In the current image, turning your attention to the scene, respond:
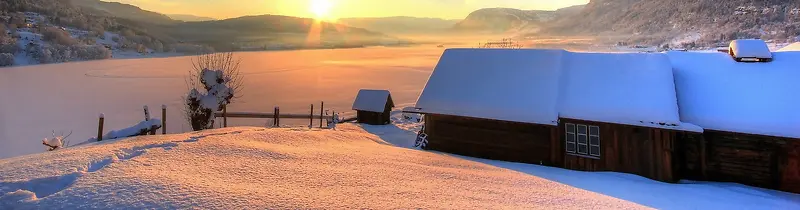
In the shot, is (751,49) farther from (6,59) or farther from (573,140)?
(6,59)

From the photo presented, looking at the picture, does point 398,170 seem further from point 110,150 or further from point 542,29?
point 542,29

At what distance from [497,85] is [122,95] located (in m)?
36.9

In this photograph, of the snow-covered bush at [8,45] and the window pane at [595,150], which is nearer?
the window pane at [595,150]

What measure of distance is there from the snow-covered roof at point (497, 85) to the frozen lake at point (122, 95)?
13.4 m

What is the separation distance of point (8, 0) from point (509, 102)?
14162 cm

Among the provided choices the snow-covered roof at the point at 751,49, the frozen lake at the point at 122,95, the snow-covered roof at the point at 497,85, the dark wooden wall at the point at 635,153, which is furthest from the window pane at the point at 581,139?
the frozen lake at the point at 122,95

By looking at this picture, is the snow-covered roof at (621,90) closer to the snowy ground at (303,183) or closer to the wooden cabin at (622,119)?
the wooden cabin at (622,119)

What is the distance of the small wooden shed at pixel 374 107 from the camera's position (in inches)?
935

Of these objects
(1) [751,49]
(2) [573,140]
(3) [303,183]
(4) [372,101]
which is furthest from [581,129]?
(4) [372,101]

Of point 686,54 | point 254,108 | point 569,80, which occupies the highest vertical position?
point 686,54

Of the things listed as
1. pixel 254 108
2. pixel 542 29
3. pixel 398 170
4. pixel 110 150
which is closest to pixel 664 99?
pixel 398 170

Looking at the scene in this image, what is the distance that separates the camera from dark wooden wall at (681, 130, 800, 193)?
1106 centimetres

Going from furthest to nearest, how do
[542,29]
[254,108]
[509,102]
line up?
1. [542,29]
2. [254,108]
3. [509,102]

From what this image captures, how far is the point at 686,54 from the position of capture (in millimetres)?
15055
